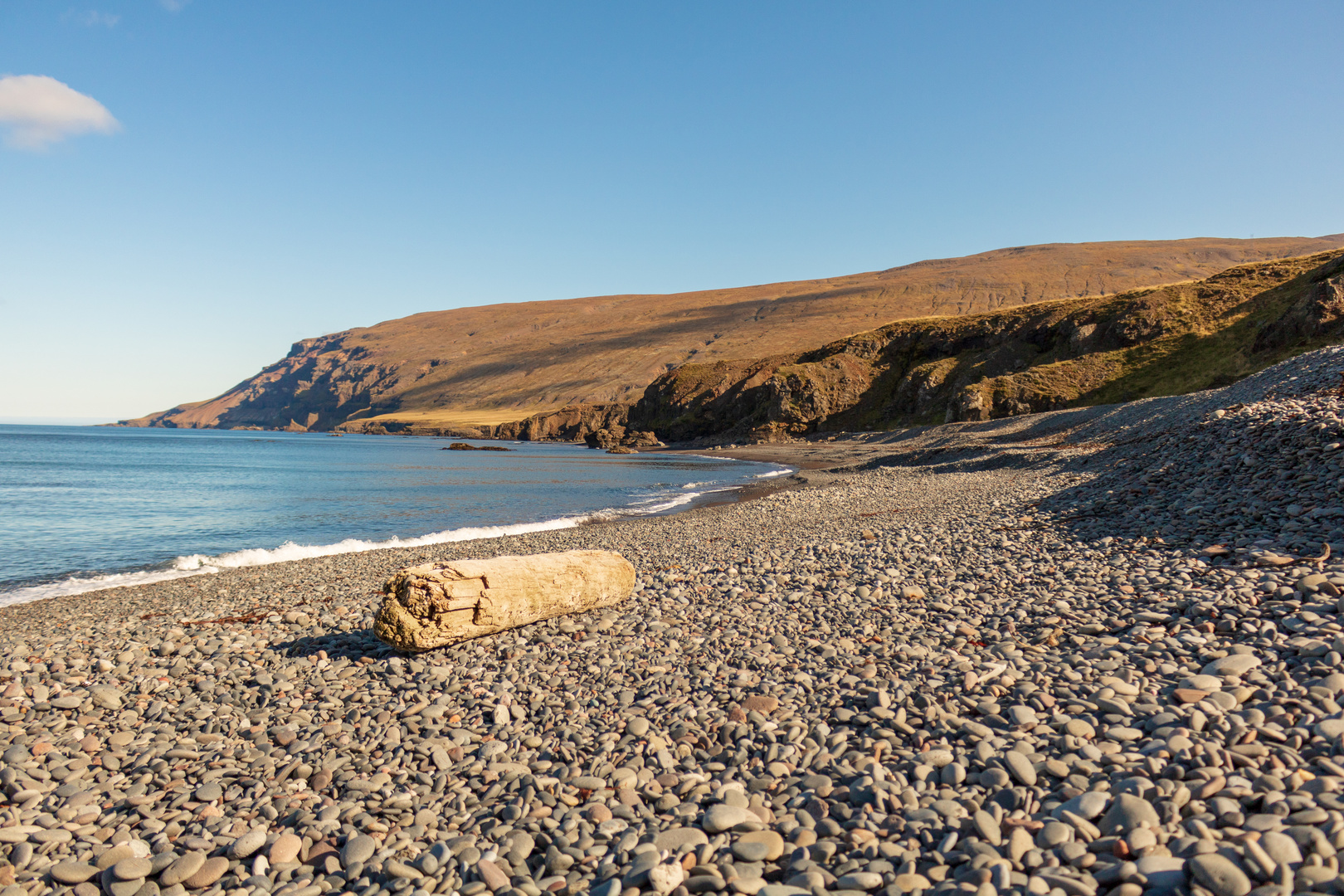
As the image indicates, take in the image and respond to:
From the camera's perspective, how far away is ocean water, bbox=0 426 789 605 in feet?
65.6

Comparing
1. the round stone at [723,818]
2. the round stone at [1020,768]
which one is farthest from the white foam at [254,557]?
the round stone at [1020,768]

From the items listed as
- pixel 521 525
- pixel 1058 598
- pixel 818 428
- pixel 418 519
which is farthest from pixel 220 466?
pixel 1058 598

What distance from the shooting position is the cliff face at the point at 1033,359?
161ft

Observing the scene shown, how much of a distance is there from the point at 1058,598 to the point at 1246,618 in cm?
202

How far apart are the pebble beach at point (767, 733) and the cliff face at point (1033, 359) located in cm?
4774

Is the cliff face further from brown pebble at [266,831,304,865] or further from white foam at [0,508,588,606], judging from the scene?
brown pebble at [266,831,304,865]

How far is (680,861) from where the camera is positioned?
4.20 m

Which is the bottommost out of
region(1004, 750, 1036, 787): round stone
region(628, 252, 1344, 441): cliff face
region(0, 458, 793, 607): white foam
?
region(0, 458, 793, 607): white foam

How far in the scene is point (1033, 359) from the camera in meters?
69.4

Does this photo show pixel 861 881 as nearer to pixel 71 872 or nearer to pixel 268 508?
pixel 71 872

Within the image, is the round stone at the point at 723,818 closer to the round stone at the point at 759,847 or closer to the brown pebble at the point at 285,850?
the round stone at the point at 759,847

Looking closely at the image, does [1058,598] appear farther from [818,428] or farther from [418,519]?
[818,428]

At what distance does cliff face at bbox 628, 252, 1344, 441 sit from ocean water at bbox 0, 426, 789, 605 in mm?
25926

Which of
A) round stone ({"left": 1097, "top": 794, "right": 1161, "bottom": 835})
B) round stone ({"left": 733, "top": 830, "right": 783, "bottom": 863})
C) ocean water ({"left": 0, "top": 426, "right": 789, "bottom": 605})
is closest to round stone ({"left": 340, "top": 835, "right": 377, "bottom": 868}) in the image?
round stone ({"left": 733, "top": 830, "right": 783, "bottom": 863})
